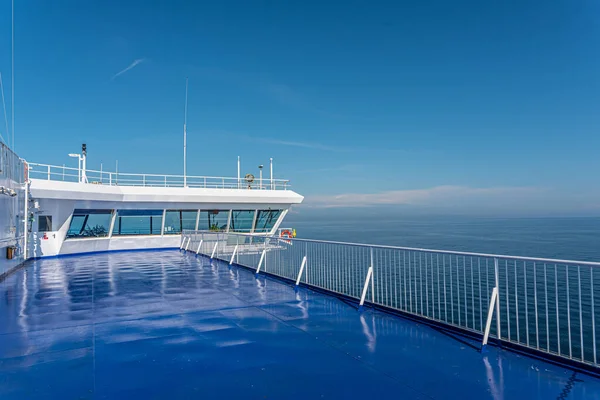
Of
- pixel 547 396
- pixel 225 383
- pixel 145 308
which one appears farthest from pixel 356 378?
pixel 145 308

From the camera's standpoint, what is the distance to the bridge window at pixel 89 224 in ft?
56.8

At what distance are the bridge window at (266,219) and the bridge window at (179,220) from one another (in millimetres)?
3492

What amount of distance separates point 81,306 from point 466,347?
6637mm

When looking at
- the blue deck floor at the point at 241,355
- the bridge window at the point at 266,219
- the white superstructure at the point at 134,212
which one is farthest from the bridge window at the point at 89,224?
the blue deck floor at the point at 241,355

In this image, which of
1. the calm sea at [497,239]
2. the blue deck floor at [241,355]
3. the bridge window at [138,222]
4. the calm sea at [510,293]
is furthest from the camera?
the calm sea at [497,239]

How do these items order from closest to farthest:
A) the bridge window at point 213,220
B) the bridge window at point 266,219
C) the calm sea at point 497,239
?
the bridge window at point 213,220 → the bridge window at point 266,219 → the calm sea at point 497,239

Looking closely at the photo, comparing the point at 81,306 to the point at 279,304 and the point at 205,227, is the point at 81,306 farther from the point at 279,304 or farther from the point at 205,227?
the point at 205,227

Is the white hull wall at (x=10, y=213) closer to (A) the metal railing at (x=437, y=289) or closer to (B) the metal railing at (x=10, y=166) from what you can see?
(B) the metal railing at (x=10, y=166)

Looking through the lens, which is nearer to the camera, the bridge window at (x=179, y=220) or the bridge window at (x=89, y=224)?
the bridge window at (x=89, y=224)

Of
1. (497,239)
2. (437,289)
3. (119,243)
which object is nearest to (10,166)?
(119,243)

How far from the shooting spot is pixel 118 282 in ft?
33.3

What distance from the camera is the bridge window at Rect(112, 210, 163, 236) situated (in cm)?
1881

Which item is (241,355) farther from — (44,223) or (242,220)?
(242,220)

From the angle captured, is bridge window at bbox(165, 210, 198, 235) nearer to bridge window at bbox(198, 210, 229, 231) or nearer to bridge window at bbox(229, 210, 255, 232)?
bridge window at bbox(198, 210, 229, 231)
